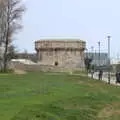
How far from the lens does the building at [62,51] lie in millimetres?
142750

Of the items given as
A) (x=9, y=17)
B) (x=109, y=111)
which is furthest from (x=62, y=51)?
(x=109, y=111)

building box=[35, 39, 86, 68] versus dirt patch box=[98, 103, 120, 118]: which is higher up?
building box=[35, 39, 86, 68]

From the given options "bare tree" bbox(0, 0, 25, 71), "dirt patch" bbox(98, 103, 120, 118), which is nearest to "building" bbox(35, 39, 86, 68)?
"bare tree" bbox(0, 0, 25, 71)

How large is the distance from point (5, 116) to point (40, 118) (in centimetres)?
132

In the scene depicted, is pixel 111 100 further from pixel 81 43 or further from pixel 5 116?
pixel 81 43

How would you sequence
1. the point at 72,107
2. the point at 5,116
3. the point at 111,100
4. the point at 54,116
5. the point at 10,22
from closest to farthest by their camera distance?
the point at 5,116 < the point at 54,116 < the point at 72,107 < the point at 111,100 < the point at 10,22

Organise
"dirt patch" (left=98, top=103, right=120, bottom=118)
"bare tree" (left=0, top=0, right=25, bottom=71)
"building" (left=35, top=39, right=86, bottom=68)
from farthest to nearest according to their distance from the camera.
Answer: "building" (left=35, top=39, right=86, bottom=68), "bare tree" (left=0, top=0, right=25, bottom=71), "dirt patch" (left=98, top=103, right=120, bottom=118)

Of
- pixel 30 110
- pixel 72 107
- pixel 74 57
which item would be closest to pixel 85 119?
pixel 30 110

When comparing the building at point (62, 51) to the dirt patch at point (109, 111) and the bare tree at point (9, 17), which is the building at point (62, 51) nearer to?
the bare tree at point (9, 17)

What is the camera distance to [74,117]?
63.9 feet

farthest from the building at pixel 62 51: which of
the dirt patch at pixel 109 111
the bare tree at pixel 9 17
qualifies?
the dirt patch at pixel 109 111

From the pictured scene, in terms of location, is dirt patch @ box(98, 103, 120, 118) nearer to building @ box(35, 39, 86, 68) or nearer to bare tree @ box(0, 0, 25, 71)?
bare tree @ box(0, 0, 25, 71)

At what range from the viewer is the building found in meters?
143

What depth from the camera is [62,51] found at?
144875 mm
